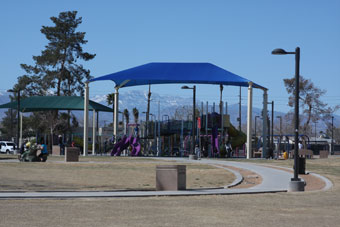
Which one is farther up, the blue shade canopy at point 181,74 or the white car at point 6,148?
the blue shade canopy at point 181,74

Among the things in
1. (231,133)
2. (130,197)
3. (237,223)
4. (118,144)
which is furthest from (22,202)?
(231,133)

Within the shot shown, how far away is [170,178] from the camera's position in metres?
22.9

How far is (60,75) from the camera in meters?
98.1

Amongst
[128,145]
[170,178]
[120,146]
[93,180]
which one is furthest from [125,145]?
[170,178]

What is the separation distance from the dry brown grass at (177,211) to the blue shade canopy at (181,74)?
3850 centimetres

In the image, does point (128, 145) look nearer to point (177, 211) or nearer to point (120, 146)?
point (120, 146)

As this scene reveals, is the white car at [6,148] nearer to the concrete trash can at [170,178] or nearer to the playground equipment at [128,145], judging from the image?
the playground equipment at [128,145]

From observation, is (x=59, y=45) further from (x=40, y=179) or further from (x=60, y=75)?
(x=40, y=179)

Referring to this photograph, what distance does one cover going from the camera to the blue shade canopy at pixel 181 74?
194 ft

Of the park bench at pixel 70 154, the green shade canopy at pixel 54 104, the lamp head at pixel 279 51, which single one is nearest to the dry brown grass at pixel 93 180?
the lamp head at pixel 279 51

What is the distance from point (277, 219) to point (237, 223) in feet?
4.49

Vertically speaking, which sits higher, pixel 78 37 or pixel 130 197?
pixel 78 37

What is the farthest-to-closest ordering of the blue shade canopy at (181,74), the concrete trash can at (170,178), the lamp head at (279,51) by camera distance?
the blue shade canopy at (181,74) → the lamp head at (279,51) → the concrete trash can at (170,178)

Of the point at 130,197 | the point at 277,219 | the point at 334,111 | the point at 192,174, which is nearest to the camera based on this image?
the point at 277,219
